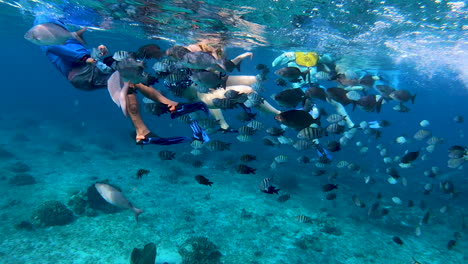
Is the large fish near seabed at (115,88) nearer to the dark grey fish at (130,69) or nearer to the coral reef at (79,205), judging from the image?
the dark grey fish at (130,69)

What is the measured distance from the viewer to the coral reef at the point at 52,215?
10.7m

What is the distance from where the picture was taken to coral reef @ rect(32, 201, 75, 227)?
10.7m

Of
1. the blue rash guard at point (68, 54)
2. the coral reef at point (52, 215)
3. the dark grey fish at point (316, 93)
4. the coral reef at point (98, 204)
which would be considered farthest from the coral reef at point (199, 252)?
the blue rash guard at point (68, 54)

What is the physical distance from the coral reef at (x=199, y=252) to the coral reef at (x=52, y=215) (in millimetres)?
5474

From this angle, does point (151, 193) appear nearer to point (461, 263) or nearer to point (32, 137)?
point (461, 263)

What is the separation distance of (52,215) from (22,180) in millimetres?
6834

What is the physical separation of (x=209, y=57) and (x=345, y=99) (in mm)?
3833

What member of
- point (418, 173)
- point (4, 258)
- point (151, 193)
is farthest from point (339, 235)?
point (418, 173)

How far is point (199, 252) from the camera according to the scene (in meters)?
9.28

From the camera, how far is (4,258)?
852 cm

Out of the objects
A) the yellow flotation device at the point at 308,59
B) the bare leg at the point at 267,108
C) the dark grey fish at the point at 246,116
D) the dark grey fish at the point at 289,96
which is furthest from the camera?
the yellow flotation device at the point at 308,59

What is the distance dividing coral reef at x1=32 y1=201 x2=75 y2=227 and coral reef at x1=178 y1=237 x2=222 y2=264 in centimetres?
547

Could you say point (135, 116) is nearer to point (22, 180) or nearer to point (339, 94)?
point (339, 94)

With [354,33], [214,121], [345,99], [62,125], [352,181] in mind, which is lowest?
[62,125]
